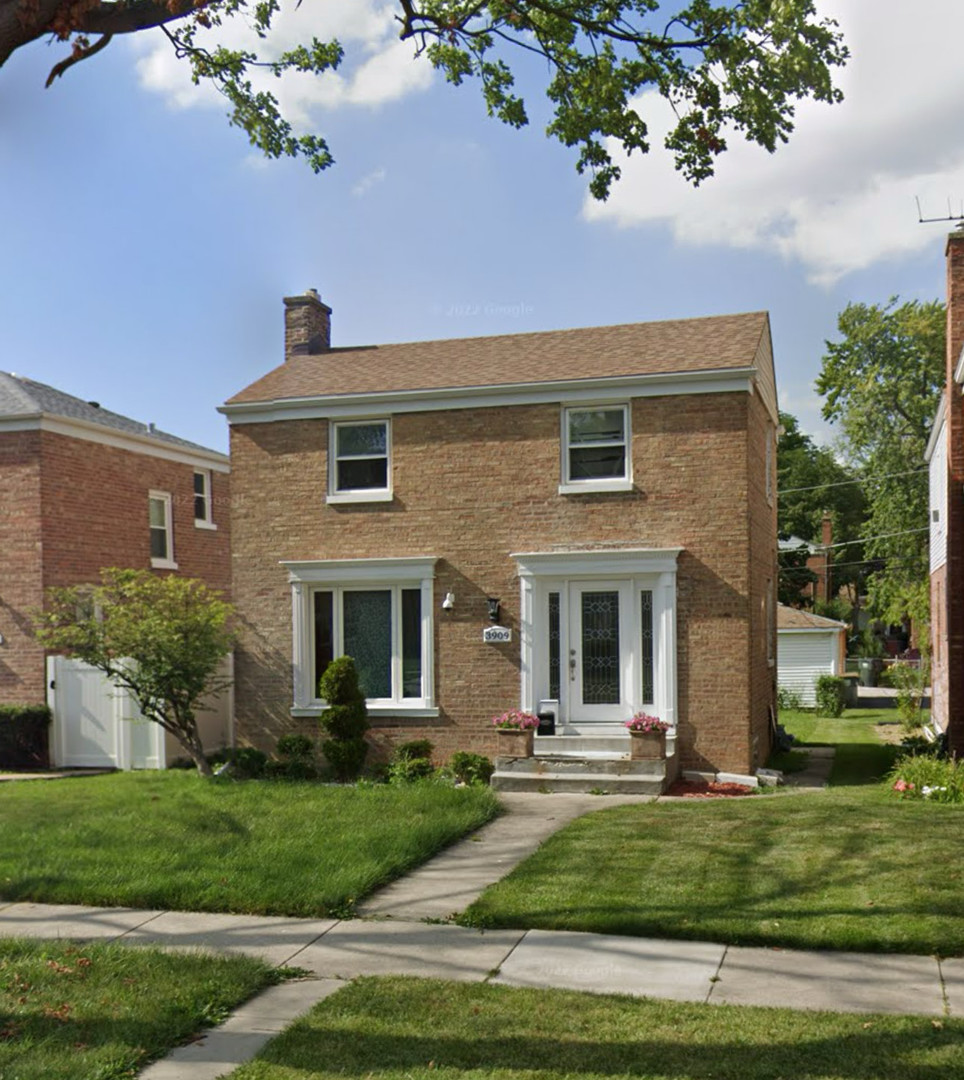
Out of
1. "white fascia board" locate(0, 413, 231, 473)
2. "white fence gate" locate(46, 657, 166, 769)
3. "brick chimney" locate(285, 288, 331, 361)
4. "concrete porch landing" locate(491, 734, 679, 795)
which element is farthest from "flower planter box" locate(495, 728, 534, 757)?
"white fascia board" locate(0, 413, 231, 473)

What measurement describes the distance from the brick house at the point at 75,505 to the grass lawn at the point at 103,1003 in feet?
42.6

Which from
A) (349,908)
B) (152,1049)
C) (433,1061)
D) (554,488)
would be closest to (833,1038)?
(433,1061)

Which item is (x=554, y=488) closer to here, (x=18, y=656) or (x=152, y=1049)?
(x=18, y=656)

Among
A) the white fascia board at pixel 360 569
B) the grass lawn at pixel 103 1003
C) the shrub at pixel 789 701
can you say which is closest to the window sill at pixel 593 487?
the white fascia board at pixel 360 569

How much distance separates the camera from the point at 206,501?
25.9 metres

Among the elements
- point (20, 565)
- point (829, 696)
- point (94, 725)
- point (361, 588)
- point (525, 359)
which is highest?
point (525, 359)

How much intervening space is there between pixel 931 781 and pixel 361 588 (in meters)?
8.72

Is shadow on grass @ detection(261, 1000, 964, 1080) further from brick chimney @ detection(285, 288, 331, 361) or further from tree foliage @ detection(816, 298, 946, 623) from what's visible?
tree foliage @ detection(816, 298, 946, 623)

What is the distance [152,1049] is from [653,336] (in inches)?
559

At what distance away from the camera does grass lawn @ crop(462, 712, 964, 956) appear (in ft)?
26.3

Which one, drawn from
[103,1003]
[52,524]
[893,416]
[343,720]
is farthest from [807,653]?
[103,1003]

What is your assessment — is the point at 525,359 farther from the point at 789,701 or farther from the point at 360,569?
the point at 789,701

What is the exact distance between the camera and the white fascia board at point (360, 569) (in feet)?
56.9

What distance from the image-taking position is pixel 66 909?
9008mm
